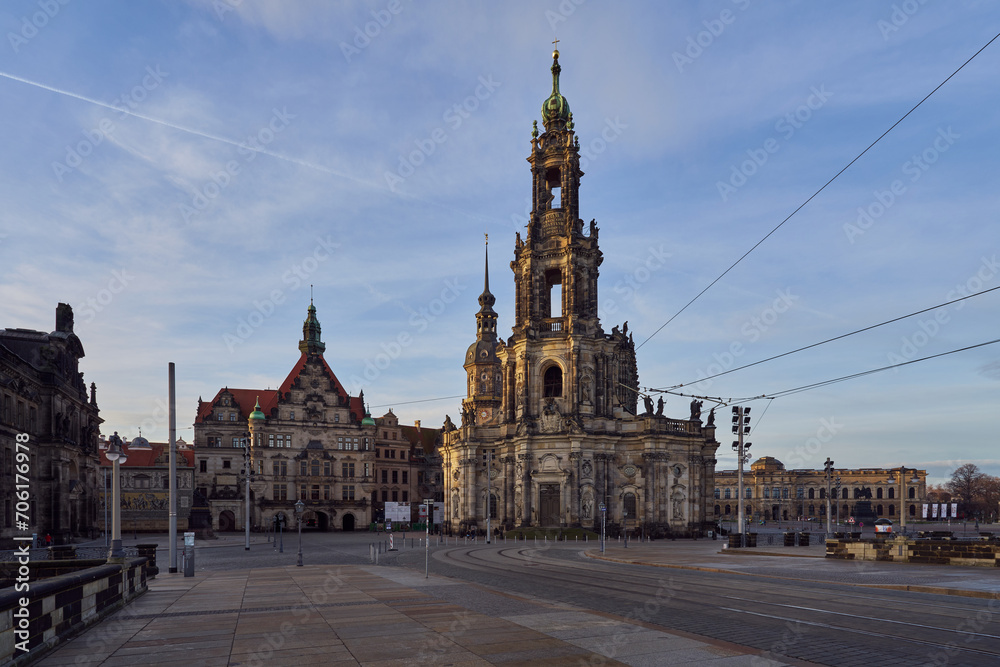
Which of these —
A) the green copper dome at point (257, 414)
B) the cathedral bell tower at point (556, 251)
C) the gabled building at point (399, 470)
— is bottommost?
the gabled building at point (399, 470)

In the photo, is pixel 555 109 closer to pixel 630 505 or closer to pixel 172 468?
pixel 630 505

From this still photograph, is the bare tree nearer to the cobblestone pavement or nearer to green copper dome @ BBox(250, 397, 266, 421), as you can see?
green copper dome @ BBox(250, 397, 266, 421)

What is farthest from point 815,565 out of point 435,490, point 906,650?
point 435,490

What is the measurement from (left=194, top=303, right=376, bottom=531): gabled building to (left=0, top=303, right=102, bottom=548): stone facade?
22.7m

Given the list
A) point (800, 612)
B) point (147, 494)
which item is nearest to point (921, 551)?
point (800, 612)

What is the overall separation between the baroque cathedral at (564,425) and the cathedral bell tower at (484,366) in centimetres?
3550

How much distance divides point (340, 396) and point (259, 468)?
13.6m

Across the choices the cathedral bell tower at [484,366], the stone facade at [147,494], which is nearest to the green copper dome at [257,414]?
the stone facade at [147,494]

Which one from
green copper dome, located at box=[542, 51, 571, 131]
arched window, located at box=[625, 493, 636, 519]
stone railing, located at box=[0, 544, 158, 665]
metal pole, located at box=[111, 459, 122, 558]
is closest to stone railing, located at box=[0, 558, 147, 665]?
stone railing, located at box=[0, 544, 158, 665]

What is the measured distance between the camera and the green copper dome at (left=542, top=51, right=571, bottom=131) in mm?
82000

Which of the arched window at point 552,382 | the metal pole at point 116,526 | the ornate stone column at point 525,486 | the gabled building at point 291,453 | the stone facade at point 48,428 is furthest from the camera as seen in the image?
the gabled building at point 291,453

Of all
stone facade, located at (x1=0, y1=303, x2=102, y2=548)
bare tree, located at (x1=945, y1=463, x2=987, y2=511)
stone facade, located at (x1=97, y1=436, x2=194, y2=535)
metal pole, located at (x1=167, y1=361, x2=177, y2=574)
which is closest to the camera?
metal pole, located at (x1=167, y1=361, x2=177, y2=574)

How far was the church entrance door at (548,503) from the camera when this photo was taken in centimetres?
7062

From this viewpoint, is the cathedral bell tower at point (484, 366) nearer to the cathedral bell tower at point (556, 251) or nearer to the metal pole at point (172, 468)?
the cathedral bell tower at point (556, 251)
